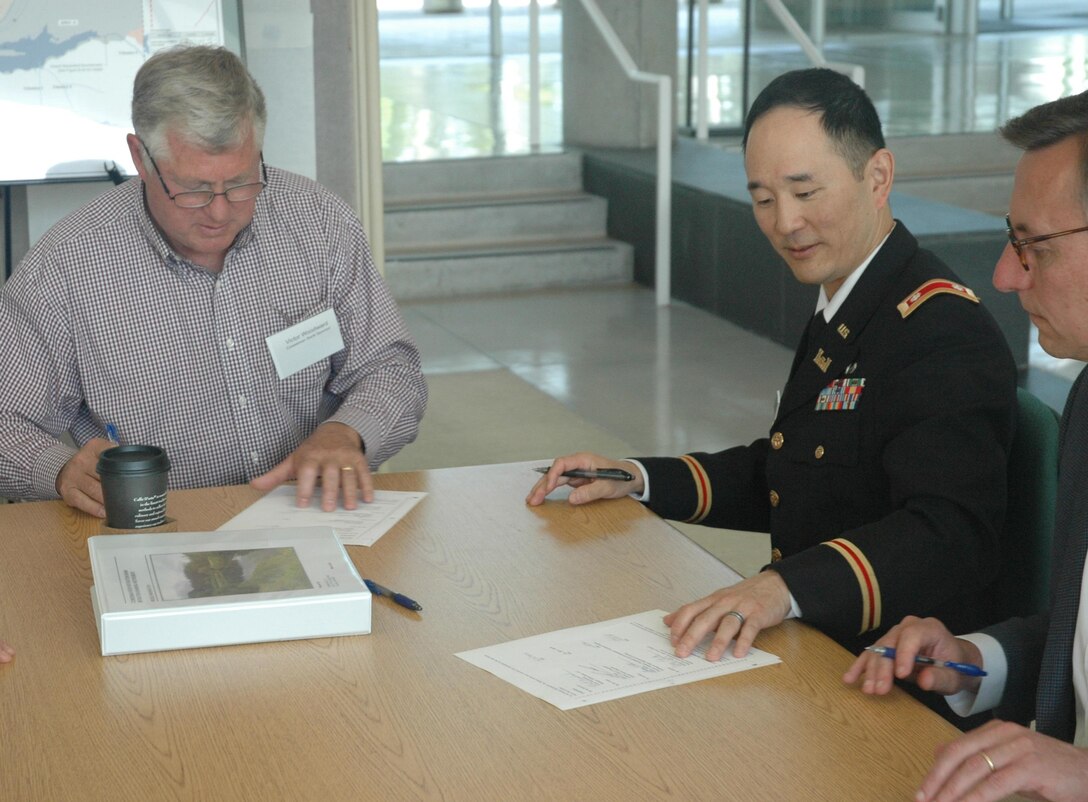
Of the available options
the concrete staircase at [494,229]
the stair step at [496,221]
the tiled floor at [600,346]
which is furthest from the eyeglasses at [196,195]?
the stair step at [496,221]

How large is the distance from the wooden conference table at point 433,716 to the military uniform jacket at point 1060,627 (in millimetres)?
203

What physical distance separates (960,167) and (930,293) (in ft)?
22.8

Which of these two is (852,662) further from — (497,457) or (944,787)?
(497,457)

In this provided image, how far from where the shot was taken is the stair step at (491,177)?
8125 millimetres

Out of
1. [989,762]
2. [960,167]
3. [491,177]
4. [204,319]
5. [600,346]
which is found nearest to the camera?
[989,762]

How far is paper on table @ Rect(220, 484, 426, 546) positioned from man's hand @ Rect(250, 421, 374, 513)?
0.05ft

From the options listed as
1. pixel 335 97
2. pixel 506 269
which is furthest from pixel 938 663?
pixel 506 269

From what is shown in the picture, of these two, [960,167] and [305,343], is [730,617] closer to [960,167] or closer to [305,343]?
[305,343]

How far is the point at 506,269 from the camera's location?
7441mm

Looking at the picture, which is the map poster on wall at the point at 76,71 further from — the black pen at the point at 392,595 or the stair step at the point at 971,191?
the stair step at the point at 971,191

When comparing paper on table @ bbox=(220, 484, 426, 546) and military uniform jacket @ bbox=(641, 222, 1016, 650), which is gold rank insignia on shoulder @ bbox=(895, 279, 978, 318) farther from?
paper on table @ bbox=(220, 484, 426, 546)

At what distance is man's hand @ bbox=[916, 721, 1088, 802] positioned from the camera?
126 cm

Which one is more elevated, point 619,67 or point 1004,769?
point 619,67

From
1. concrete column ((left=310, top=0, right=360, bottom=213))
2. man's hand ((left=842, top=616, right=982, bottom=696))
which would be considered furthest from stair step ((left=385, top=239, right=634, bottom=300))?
man's hand ((left=842, top=616, right=982, bottom=696))
